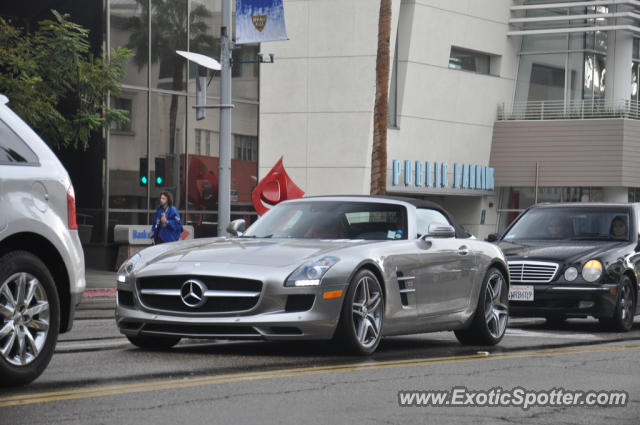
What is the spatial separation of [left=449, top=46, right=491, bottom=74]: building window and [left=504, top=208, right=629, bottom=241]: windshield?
84.1 feet

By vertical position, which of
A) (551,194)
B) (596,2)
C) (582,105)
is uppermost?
(596,2)

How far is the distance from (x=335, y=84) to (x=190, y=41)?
5917 millimetres

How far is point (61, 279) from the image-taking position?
756 centimetres

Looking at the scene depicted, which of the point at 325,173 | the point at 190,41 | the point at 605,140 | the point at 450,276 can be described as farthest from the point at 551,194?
the point at 450,276

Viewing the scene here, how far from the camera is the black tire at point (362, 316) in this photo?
9109 mm

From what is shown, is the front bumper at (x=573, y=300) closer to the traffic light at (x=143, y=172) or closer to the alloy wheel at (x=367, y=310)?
the alloy wheel at (x=367, y=310)

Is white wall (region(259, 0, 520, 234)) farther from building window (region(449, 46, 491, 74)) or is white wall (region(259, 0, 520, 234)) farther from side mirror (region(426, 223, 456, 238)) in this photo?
side mirror (region(426, 223, 456, 238))

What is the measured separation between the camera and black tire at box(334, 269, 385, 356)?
9109 millimetres

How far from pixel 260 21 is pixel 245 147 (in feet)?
41.8

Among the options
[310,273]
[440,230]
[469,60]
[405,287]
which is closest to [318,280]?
[310,273]

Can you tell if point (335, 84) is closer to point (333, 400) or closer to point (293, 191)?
point (293, 191)

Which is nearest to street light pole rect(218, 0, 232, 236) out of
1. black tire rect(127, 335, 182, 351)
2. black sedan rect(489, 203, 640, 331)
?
black sedan rect(489, 203, 640, 331)

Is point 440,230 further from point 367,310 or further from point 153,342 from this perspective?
point 153,342

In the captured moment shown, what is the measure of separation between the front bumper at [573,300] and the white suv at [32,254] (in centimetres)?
745
